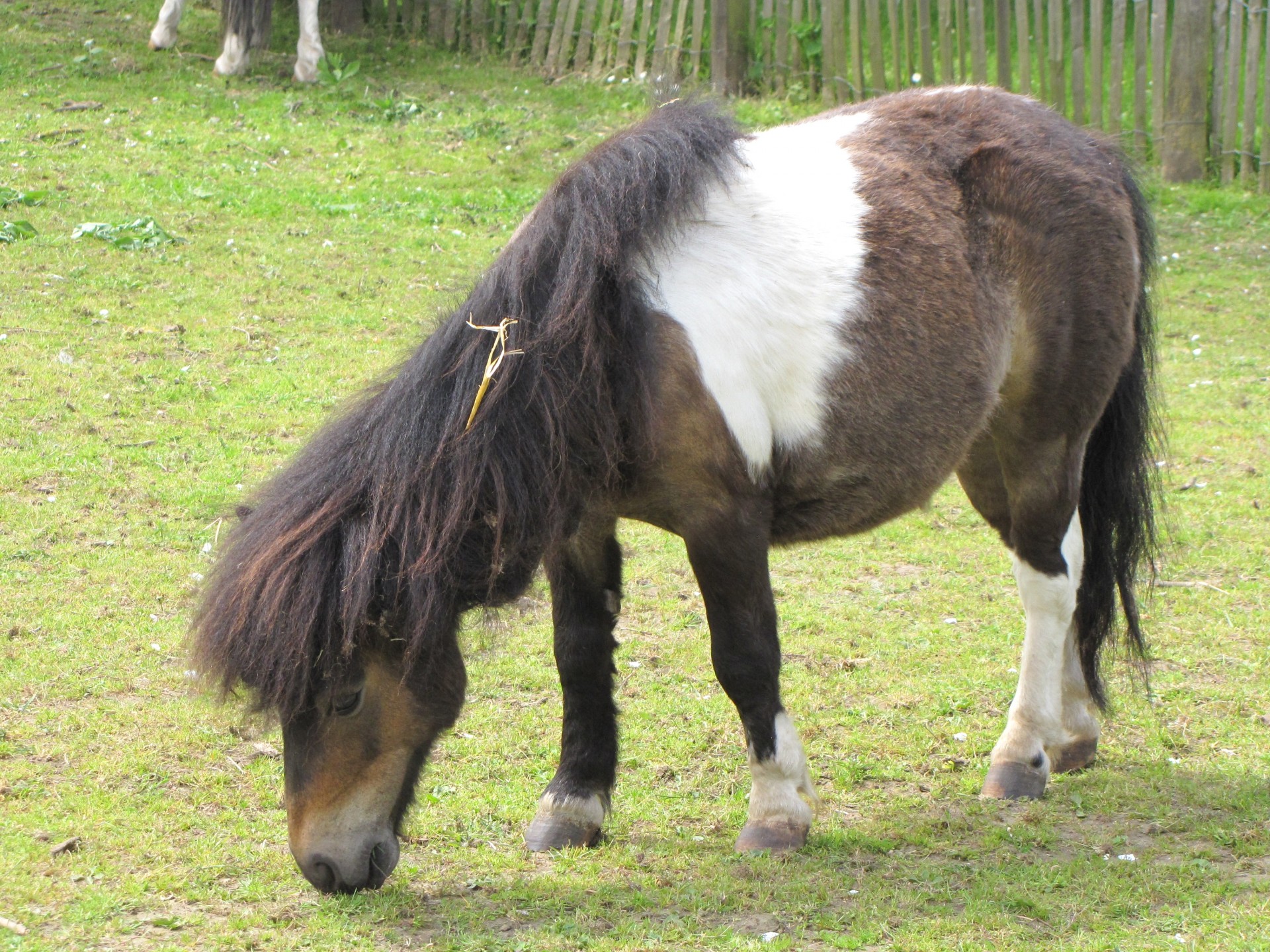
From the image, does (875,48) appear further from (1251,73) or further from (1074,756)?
(1074,756)

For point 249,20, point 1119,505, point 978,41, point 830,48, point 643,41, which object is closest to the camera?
point 1119,505

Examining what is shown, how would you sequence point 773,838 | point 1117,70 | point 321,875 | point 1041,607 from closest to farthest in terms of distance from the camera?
point 321,875 → point 773,838 → point 1041,607 → point 1117,70

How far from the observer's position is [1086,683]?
181 inches

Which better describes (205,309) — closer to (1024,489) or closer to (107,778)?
(107,778)

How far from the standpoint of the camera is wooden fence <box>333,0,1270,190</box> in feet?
36.3

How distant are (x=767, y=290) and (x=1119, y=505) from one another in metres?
1.84

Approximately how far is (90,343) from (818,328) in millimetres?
5150

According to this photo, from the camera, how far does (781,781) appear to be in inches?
146

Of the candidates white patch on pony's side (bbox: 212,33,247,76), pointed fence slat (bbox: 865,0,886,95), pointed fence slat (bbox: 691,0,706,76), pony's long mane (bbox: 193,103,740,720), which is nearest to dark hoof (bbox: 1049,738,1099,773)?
pony's long mane (bbox: 193,103,740,720)

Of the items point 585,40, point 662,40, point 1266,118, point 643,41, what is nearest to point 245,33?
point 585,40

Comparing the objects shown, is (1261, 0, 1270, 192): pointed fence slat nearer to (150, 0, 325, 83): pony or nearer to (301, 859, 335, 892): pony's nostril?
(150, 0, 325, 83): pony

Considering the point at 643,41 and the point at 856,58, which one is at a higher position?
→ the point at 643,41

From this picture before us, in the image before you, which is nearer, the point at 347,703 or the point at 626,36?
the point at 347,703

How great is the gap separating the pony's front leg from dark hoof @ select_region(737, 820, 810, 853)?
1.42ft
